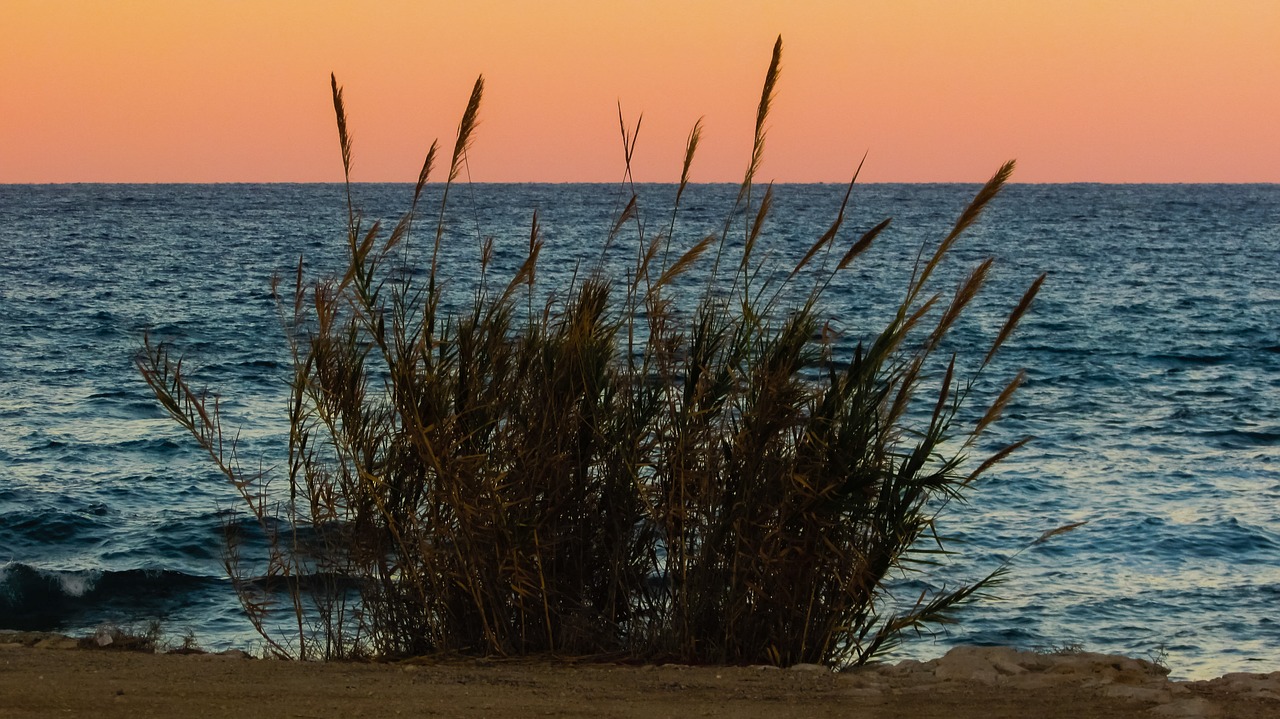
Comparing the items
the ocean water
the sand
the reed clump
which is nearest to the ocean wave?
the ocean water

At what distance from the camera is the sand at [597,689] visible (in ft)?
15.5

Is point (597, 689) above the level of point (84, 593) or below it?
above

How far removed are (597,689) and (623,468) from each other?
1156 mm

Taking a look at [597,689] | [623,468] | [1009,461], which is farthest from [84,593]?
[1009,461]

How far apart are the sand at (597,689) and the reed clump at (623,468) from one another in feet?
1.17

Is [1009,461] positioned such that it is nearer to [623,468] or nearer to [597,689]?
[623,468]

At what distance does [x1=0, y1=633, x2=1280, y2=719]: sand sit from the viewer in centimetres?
473

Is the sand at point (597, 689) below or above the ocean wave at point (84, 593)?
above

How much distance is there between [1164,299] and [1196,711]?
36.0 m

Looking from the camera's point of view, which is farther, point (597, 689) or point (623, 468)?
point (623, 468)

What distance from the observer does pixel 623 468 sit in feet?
19.5

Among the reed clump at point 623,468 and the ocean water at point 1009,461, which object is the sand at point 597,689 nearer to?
the reed clump at point 623,468

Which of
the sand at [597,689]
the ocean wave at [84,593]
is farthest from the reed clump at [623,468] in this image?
the ocean wave at [84,593]

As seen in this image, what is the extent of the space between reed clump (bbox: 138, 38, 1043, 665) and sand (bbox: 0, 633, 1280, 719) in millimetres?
358
